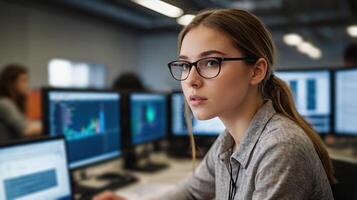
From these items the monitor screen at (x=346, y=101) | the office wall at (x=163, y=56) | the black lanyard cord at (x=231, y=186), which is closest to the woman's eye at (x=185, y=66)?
the black lanyard cord at (x=231, y=186)

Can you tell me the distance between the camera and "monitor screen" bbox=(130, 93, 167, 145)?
185 centimetres

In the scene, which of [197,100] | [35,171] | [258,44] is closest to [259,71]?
[258,44]

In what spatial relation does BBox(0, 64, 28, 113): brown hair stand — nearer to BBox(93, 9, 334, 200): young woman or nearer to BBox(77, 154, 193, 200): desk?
BBox(77, 154, 193, 200): desk

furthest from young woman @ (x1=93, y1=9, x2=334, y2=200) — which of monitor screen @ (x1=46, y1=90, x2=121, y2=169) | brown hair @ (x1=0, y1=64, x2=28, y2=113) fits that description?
brown hair @ (x1=0, y1=64, x2=28, y2=113)

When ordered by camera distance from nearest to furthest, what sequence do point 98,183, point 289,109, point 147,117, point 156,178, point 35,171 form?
point 289,109, point 35,171, point 98,183, point 156,178, point 147,117

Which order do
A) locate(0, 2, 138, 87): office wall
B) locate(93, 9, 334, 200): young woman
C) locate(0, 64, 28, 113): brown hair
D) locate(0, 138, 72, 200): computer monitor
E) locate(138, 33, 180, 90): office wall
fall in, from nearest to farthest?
locate(93, 9, 334, 200): young woman → locate(0, 138, 72, 200): computer monitor → locate(0, 64, 28, 113): brown hair → locate(0, 2, 138, 87): office wall → locate(138, 33, 180, 90): office wall

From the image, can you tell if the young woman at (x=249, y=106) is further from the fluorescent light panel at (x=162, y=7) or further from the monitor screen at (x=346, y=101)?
the monitor screen at (x=346, y=101)

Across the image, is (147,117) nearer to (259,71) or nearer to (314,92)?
(314,92)

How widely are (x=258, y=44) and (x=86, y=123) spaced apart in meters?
0.89

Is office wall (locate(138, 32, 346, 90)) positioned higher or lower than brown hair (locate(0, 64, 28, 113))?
higher

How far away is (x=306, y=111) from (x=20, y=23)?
4.91 m

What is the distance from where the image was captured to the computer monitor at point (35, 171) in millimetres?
950

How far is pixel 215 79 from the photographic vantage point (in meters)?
0.80

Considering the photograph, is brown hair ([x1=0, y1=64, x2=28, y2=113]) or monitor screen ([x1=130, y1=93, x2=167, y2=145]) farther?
brown hair ([x1=0, y1=64, x2=28, y2=113])
